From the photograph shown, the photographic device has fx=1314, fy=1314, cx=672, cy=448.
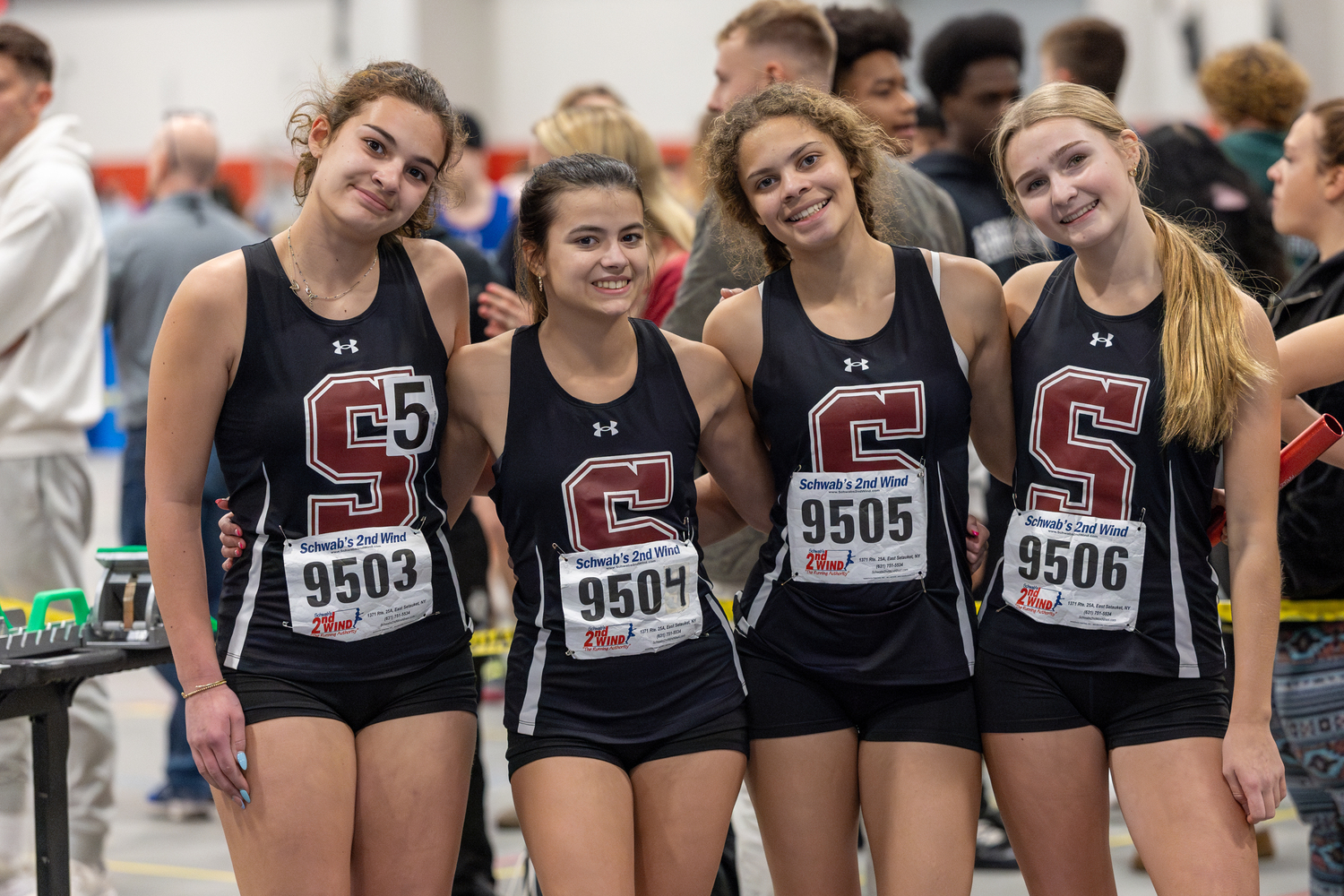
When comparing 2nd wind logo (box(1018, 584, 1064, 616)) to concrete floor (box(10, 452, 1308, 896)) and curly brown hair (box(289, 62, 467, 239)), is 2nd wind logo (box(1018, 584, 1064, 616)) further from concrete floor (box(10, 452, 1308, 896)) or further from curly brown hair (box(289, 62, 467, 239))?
concrete floor (box(10, 452, 1308, 896))

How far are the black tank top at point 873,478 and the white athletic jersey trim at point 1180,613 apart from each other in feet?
1.06

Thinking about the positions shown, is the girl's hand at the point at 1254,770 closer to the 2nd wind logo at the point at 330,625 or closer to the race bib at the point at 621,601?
the race bib at the point at 621,601

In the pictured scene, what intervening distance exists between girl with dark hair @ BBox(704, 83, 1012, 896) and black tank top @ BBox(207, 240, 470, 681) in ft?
1.95

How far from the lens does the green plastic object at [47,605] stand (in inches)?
101

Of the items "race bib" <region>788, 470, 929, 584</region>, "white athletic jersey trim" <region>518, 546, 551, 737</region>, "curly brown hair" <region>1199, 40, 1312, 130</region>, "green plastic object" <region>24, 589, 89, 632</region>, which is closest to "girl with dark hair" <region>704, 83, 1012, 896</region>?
"race bib" <region>788, 470, 929, 584</region>

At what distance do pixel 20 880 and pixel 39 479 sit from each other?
3.43 feet

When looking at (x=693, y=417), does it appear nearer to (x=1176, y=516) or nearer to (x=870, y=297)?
(x=870, y=297)

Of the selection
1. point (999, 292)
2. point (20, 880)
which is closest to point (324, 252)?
point (999, 292)

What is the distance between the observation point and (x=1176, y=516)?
2.10m

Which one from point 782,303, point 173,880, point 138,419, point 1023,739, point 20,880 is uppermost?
point 782,303

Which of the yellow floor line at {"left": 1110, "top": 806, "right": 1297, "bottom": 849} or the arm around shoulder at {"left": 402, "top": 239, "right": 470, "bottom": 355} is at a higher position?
the arm around shoulder at {"left": 402, "top": 239, "right": 470, "bottom": 355}

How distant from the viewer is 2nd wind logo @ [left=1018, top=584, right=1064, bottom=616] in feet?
6.95

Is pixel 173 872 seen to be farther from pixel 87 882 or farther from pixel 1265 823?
pixel 1265 823

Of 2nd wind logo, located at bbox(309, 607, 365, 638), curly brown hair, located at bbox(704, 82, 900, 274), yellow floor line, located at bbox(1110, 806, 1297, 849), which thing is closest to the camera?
2nd wind logo, located at bbox(309, 607, 365, 638)
